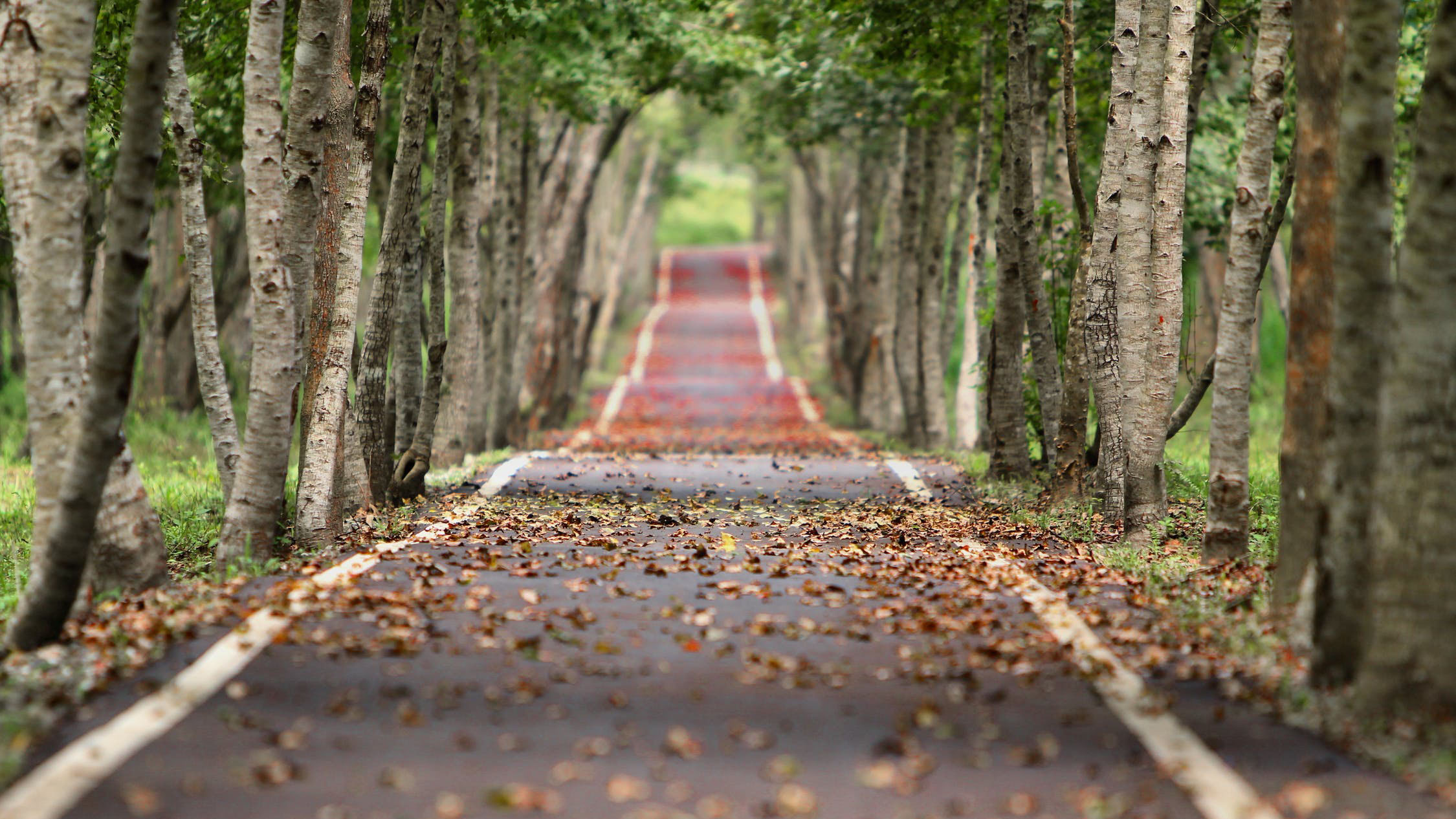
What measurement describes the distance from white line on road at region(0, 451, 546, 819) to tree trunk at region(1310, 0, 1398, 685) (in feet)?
16.5

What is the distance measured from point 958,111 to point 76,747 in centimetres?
1982

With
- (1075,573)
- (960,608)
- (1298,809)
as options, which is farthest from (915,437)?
(1298,809)

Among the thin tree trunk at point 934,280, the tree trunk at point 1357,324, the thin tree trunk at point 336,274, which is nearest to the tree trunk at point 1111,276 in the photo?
the tree trunk at point 1357,324

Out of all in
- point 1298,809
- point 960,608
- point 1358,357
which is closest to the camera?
point 1298,809

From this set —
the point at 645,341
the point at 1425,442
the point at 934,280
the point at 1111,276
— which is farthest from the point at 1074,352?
the point at 645,341

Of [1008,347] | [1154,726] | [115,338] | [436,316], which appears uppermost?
[115,338]

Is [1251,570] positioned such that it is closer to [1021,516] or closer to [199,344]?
[1021,516]

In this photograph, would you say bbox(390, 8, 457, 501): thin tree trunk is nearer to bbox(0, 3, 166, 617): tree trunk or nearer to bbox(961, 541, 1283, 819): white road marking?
bbox(0, 3, 166, 617): tree trunk

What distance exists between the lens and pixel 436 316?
13.7 meters

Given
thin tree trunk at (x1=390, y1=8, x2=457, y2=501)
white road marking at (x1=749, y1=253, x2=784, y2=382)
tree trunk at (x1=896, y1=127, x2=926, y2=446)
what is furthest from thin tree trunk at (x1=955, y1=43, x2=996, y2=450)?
white road marking at (x1=749, y1=253, x2=784, y2=382)

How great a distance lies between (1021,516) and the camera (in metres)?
12.6

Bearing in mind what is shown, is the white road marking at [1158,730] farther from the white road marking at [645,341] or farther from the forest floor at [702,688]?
the white road marking at [645,341]

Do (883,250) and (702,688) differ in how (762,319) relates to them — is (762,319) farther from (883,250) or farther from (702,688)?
(702,688)

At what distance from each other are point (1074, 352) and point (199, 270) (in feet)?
24.0
